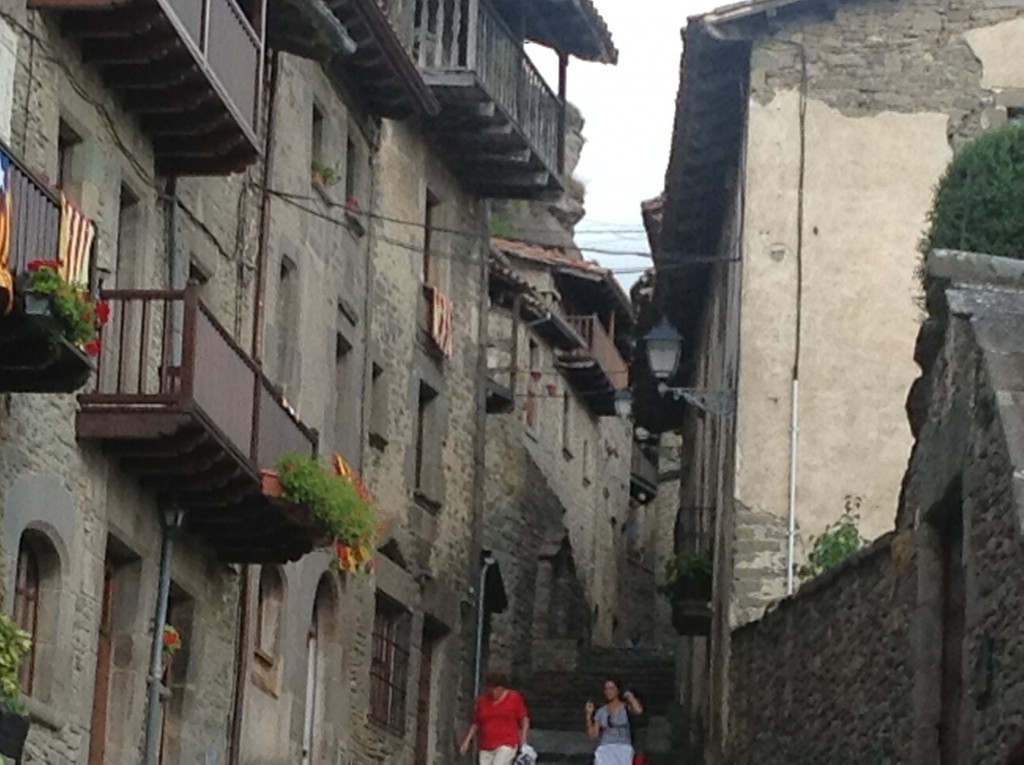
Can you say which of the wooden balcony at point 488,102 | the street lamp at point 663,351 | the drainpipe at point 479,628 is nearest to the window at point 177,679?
the street lamp at point 663,351

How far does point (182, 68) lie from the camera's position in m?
20.2

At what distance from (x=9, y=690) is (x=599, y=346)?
1413 inches

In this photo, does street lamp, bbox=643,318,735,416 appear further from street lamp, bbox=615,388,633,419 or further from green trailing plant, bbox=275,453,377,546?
street lamp, bbox=615,388,633,419

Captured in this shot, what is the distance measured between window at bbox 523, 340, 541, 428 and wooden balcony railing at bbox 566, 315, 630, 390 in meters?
1.72

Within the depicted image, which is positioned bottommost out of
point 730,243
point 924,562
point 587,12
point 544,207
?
point 924,562

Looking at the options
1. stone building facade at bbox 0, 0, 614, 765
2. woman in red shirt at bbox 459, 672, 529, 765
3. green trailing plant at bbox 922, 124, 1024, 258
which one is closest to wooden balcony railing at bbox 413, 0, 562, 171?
stone building facade at bbox 0, 0, 614, 765

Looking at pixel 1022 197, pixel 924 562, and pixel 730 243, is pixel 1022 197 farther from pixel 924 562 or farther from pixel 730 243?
pixel 730 243

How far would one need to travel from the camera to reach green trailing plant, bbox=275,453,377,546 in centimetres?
2233

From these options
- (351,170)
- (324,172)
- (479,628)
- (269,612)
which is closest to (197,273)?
(269,612)

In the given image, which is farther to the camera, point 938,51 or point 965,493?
point 938,51

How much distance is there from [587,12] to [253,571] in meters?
11.9

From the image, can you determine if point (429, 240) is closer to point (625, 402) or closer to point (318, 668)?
point (318, 668)

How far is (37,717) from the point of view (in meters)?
18.8

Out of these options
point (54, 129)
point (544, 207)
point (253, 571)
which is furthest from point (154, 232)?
point (544, 207)
